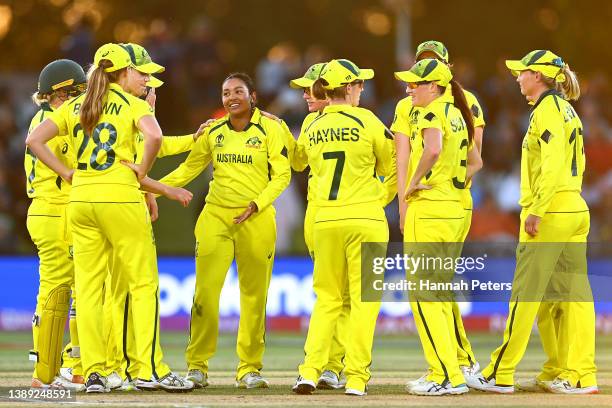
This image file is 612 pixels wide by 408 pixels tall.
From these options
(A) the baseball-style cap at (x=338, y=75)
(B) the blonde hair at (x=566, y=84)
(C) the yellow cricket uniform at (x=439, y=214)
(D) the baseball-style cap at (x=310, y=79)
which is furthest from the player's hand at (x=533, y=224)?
(D) the baseball-style cap at (x=310, y=79)

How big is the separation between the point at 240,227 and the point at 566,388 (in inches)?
119

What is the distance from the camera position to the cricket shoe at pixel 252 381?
11977 millimetres

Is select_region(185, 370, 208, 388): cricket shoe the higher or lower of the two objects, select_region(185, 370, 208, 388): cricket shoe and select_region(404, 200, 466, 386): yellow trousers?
the lower

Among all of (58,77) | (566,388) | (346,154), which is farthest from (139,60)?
(566,388)

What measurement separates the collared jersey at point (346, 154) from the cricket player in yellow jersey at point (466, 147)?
0.17m

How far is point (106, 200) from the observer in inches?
436

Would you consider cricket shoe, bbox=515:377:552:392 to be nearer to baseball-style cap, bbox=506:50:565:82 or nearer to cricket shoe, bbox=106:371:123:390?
baseball-style cap, bbox=506:50:565:82

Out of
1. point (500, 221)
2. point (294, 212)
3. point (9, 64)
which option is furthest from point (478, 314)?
point (9, 64)

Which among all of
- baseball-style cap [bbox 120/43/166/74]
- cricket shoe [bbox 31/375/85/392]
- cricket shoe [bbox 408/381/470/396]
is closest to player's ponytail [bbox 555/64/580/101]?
cricket shoe [bbox 408/381/470/396]

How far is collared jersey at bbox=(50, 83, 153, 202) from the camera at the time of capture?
1107 cm

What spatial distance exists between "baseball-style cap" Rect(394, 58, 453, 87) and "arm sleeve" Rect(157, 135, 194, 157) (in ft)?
6.44

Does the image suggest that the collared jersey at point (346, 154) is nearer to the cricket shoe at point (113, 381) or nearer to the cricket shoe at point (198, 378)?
the cricket shoe at point (198, 378)

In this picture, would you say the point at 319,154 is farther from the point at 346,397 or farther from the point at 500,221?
the point at 500,221

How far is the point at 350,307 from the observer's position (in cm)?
1182
